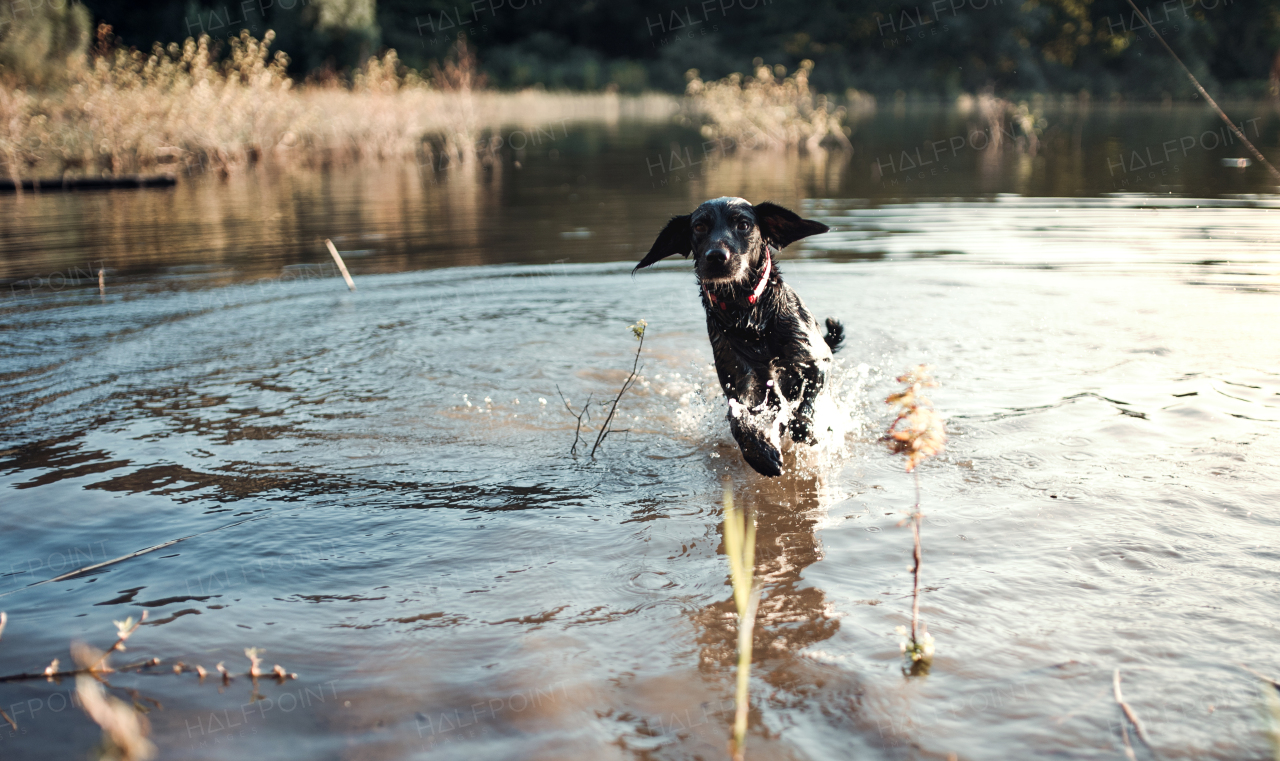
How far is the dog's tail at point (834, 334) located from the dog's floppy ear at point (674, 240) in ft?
3.31

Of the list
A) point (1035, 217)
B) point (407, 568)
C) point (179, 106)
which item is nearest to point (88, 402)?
point (407, 568)

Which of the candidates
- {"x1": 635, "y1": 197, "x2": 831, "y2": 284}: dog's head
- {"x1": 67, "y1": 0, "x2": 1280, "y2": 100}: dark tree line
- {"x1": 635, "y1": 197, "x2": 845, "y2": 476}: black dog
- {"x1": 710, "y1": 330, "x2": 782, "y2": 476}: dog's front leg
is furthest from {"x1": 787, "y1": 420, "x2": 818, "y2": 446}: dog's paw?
{"x1": 67, "y1": 0, "x2": 1280, "y2": 100}: dark tree line

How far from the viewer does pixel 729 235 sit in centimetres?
440

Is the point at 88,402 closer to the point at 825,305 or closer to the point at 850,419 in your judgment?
the point at 850,419

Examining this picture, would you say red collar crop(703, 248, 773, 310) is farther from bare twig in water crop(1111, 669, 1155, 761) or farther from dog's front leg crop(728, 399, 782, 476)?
bare twig in water crop(1111, 669, 1155, 761)

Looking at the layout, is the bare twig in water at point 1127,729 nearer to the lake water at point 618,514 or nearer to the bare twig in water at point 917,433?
the lake water at point 618,514

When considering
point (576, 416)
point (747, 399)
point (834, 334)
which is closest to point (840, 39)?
point (834, 334)

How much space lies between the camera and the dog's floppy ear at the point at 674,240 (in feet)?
15.5

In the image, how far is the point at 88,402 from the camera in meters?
5.13

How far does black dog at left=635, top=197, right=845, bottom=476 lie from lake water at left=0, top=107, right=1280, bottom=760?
308 mm

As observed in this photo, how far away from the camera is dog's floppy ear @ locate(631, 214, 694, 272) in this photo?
15.5 feet

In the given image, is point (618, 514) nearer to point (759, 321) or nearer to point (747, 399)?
point (747, 399)

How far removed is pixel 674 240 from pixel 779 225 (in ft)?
1.94

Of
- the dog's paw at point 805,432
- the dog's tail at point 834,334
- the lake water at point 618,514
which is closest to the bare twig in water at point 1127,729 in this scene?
the lake water at point 618,514
